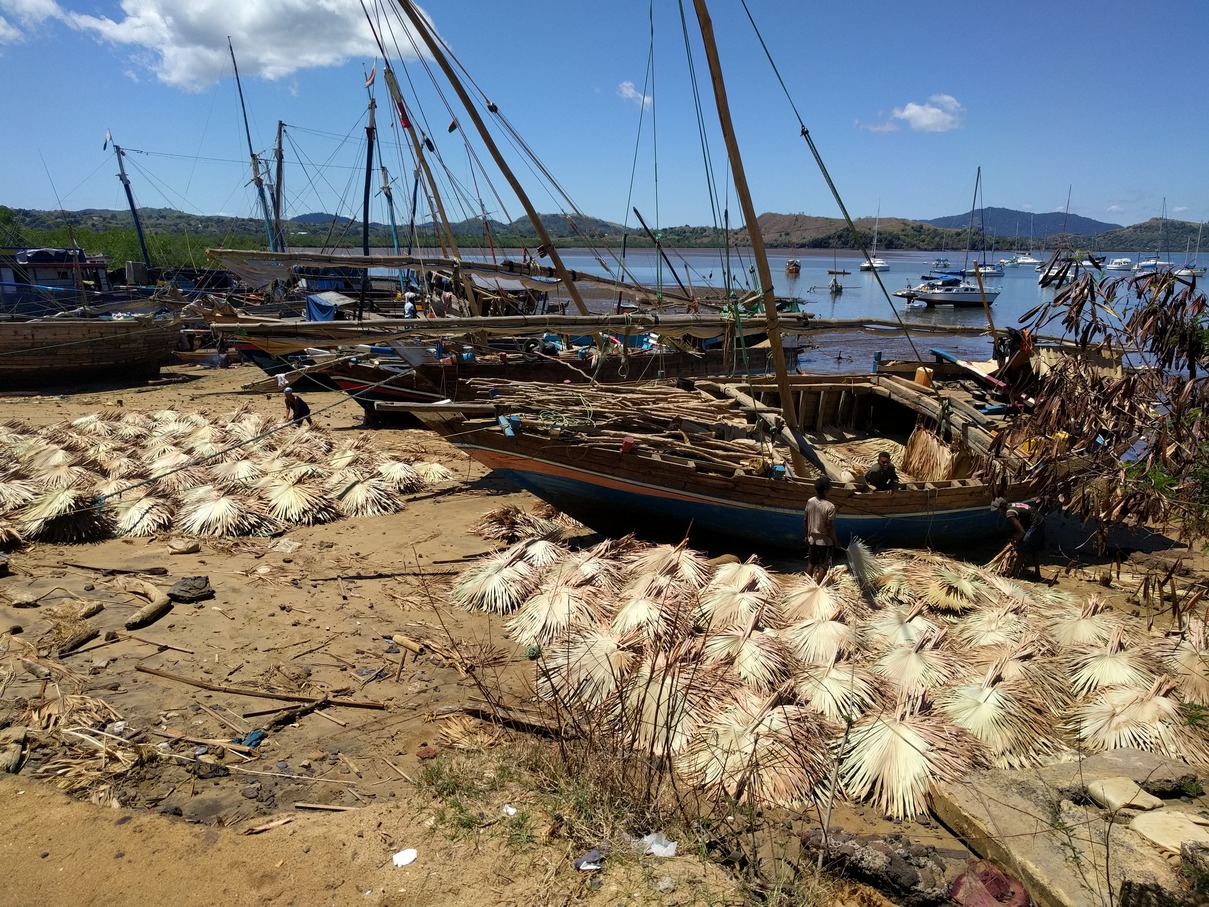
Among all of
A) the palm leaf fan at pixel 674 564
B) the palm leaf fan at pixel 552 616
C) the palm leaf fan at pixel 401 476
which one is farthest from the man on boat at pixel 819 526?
the palm leaf fan at pixel 401 476

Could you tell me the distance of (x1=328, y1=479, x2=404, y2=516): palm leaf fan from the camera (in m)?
11.2

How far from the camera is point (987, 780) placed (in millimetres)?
5406

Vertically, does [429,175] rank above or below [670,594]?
above

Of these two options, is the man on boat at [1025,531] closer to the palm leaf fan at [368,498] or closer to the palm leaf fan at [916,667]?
the palm leaf fan at [916,667]

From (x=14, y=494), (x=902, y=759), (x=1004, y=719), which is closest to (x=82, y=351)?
(x=14, y=494)

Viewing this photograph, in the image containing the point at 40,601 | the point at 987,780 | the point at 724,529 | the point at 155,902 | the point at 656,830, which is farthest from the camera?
the point at 724,529

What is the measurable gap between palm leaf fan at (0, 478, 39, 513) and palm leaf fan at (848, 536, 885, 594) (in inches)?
411

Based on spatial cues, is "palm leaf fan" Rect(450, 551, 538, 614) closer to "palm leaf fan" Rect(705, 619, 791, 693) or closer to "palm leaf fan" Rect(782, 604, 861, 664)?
"palm leaf fan" Rect(705, 619, 791, 693)

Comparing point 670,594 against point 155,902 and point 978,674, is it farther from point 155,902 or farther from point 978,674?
point 155,902

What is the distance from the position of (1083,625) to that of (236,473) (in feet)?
36.6

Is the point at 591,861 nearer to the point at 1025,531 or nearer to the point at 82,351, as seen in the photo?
the point at 1025,531

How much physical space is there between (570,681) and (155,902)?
316 cm

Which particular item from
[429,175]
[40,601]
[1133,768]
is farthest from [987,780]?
[429,175]

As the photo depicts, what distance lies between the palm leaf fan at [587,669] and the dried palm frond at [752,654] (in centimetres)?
77
